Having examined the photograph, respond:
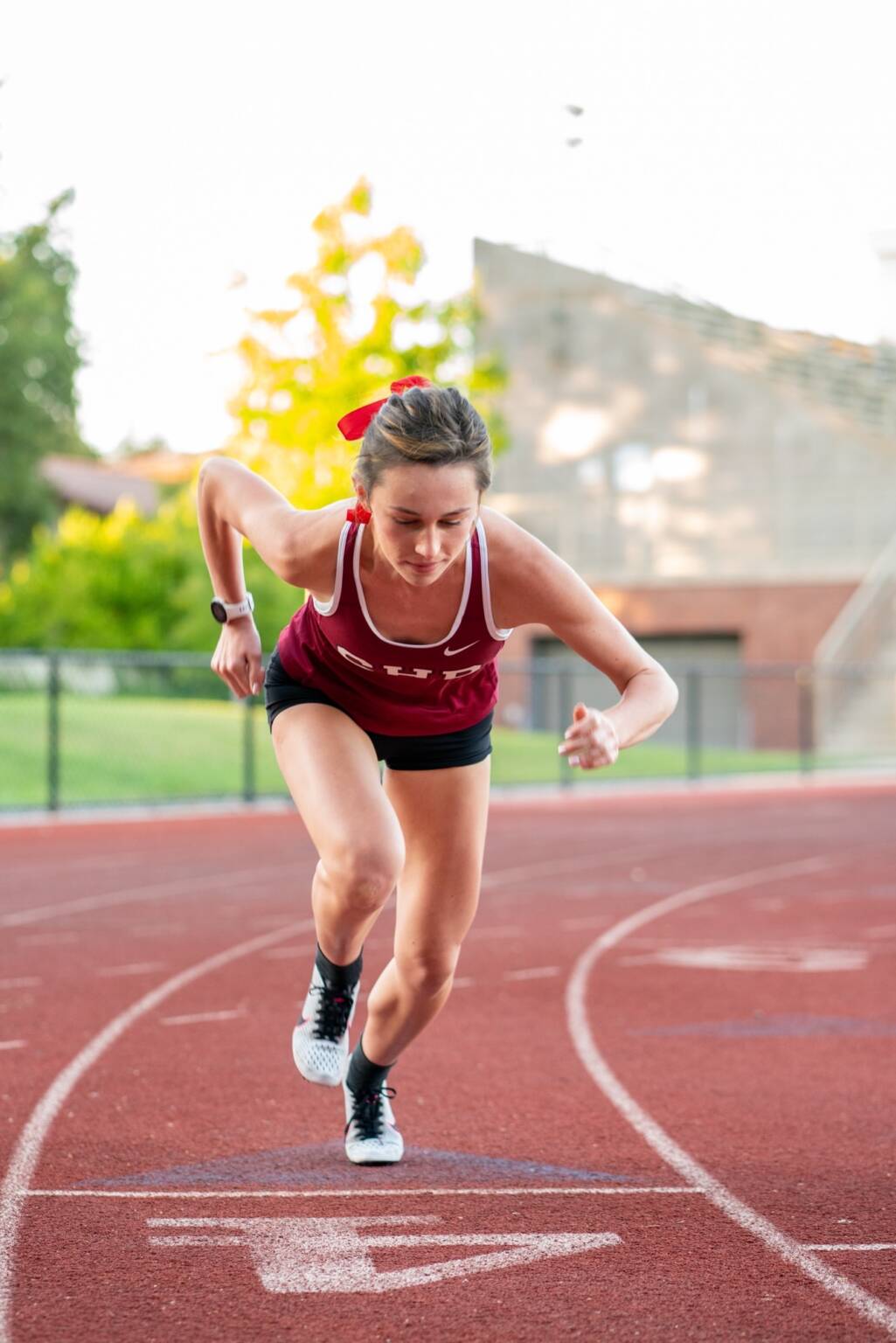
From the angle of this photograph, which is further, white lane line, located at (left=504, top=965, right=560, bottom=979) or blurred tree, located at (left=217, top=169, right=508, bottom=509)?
blurred tree, located at (left=217, top=169, right=508, bottom=509)

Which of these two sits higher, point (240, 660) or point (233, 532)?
point (233, 532)

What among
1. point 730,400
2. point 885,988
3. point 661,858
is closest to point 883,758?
point 730,400

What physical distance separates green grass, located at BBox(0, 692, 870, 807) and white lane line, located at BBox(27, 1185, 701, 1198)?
14.3m

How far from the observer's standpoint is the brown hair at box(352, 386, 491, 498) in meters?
3.83

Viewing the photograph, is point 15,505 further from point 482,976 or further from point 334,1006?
point 334,1006

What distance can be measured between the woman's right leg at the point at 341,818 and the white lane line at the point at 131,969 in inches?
181

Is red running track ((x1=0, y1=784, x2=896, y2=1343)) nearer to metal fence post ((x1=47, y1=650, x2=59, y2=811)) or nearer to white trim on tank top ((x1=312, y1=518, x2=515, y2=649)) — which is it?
white trim on tank top ((x1=312, y1=518, x2=515, y2=649))

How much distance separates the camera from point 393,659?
4398 millimetres

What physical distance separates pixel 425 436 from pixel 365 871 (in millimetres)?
1122

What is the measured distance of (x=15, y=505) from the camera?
179 ft

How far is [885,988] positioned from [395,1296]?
5.61 metres

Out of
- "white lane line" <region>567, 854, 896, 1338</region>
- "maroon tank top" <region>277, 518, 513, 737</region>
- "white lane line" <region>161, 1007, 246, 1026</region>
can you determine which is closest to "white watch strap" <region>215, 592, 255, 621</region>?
"maroon tank top" <region>277, 518, 513, 737</region>

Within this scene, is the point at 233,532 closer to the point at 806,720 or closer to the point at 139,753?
the point at 139,753

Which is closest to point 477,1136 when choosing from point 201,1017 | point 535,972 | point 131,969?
point 201,1017
